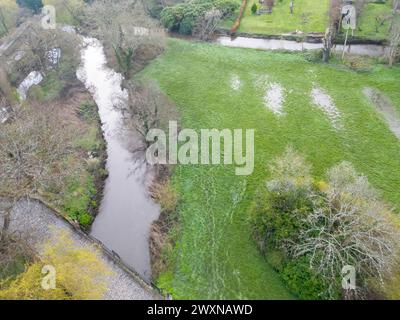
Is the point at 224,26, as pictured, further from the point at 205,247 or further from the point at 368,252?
the point at 368,252

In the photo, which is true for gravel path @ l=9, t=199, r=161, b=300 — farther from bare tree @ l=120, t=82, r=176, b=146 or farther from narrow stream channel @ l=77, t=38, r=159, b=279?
bare tree @ l=120, t=82, r=176, b=146

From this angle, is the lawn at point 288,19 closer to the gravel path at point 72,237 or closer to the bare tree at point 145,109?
the bare tree at point 145,109

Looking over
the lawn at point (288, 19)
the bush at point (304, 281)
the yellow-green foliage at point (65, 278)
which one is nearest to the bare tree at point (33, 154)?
the yellow-green foliage at point (65, 278)

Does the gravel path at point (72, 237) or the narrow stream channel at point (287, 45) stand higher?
the narrow stream channel at point (287, 45)

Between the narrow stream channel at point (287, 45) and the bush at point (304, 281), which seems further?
the narrow stream channel at point (287, 45)

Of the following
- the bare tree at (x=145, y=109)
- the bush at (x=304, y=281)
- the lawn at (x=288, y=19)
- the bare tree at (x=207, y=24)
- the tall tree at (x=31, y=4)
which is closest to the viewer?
the bush at (x=304, y=281)

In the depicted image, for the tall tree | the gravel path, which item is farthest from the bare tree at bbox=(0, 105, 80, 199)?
the tall tree
